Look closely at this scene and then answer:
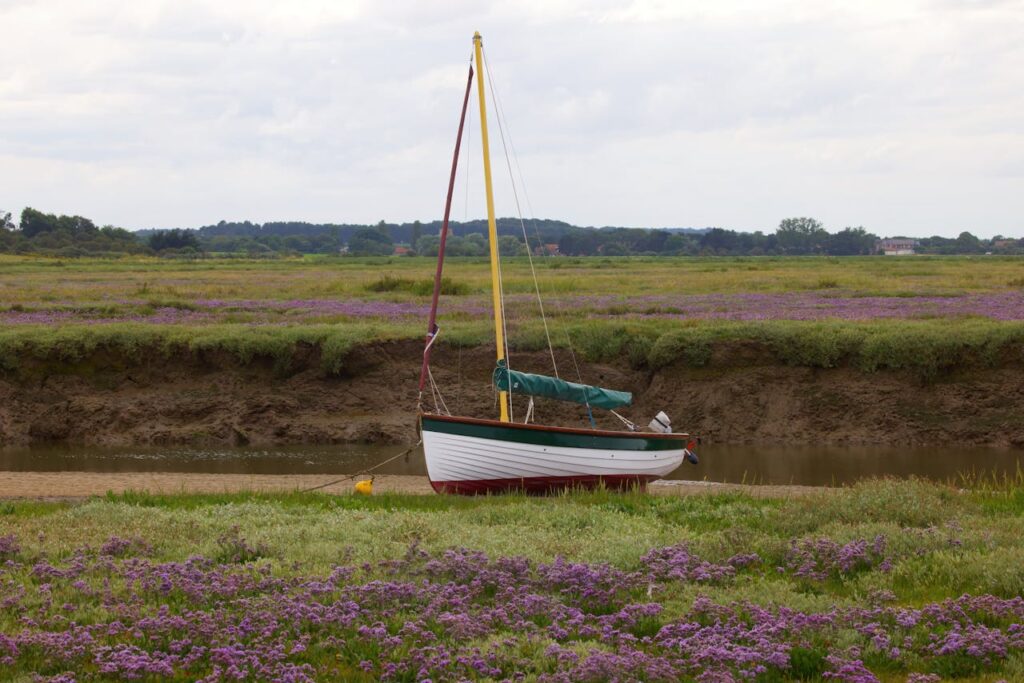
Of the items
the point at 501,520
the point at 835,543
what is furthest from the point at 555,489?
the point at 835,543

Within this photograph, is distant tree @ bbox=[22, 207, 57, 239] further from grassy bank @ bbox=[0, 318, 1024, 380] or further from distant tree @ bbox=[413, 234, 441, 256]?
grassy bank @ bbox=[0, 318, 1024, 380]

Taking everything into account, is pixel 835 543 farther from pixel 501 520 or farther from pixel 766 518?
pixel 501 520

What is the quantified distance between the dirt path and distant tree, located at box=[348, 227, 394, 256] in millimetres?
125529

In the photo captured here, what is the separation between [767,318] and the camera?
34688mm

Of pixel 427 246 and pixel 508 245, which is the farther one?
pixel 427 246

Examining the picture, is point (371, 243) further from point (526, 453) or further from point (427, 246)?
point (526, 453)

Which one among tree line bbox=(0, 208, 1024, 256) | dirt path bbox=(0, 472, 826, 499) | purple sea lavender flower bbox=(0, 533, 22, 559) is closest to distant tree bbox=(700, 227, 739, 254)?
tree line bbox=(0, 208, 1024, 256)

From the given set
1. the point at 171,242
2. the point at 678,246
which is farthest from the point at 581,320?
the point at 678,246

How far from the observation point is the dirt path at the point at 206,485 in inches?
731

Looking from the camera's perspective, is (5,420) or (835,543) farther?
(5,420)

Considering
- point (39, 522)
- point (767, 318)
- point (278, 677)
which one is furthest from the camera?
point (767, 318)

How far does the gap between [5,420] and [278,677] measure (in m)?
24.9

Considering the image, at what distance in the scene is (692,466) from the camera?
26250mm

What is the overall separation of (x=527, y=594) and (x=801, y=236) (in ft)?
544
